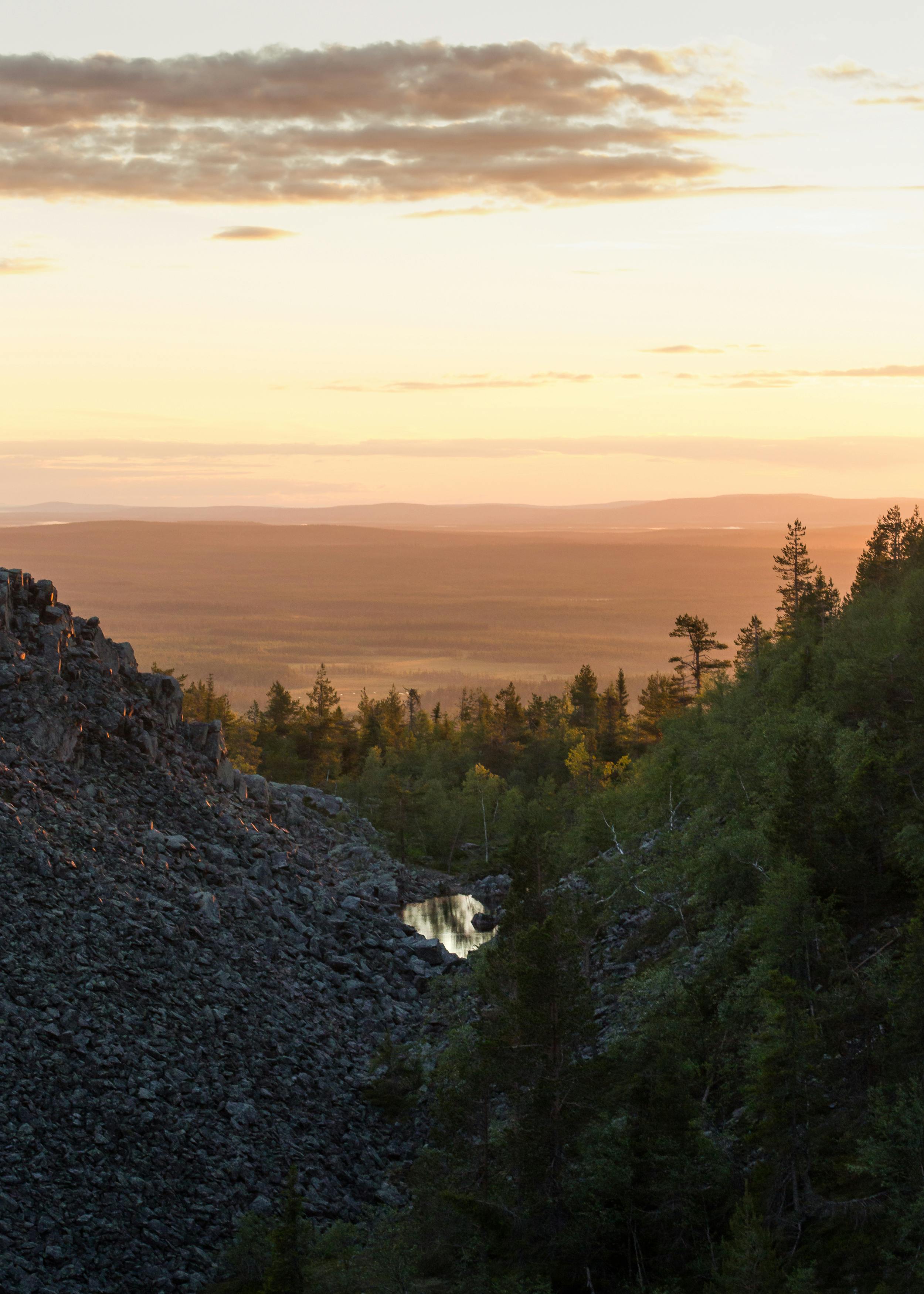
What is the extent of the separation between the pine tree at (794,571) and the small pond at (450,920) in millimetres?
41473

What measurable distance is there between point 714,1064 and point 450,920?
137ft

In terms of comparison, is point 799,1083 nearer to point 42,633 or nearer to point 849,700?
point 849,700

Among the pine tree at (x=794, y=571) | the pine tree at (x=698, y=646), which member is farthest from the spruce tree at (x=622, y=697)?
the pine tree at (x=794, y=571)

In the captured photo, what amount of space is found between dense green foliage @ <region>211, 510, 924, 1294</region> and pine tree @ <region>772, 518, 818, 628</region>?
54.1 m

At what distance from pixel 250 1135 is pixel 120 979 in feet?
24.2

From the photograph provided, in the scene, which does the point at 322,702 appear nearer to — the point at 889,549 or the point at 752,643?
the point at 752,643

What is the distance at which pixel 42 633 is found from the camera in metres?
56.2

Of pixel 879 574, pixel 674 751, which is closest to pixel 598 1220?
pixel 674 751

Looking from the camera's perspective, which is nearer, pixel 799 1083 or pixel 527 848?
pixel 799 1083

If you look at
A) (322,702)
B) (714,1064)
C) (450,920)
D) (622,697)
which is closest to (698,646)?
(622,697)

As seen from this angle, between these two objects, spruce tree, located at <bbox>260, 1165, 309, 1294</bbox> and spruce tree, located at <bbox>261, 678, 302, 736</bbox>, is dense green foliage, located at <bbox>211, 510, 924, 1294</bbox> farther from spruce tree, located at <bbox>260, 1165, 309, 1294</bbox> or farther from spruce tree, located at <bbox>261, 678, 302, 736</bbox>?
spruce tree, located at <bbox>261, 678, 302, 736</bbox>

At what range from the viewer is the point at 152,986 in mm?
41844

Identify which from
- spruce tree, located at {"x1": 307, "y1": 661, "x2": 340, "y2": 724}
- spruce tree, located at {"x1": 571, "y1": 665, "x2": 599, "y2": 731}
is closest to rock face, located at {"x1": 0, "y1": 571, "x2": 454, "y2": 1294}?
spruce tree, located at {"x1": 307, "y1": 661, "x2": 340, "y2": 724}

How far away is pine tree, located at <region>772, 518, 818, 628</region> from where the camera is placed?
110 meters
